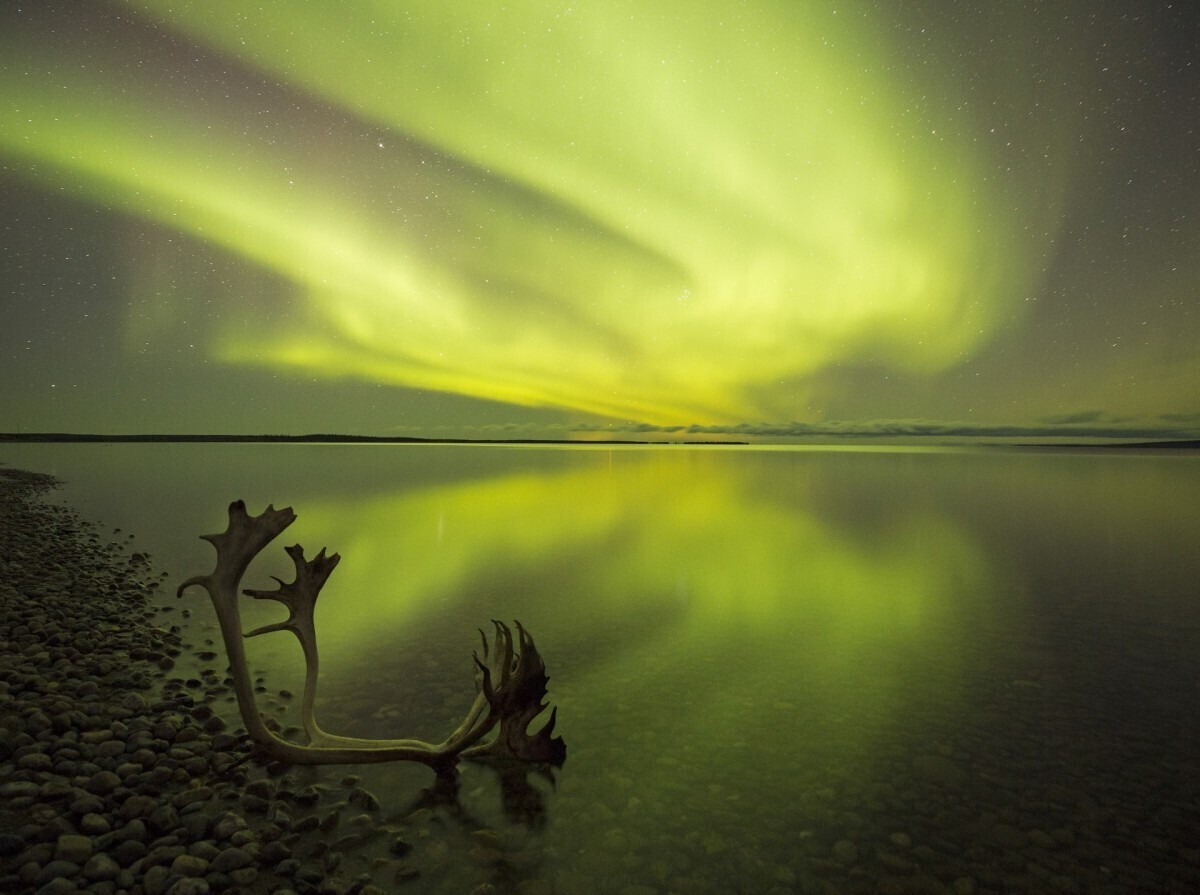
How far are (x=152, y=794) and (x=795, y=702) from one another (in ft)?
25.4

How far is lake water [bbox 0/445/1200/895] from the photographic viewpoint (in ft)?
17.3

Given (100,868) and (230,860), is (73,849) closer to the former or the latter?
(100,868)

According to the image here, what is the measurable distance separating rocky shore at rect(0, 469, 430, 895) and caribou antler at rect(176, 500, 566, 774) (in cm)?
33

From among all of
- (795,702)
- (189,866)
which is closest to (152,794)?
(189,866)

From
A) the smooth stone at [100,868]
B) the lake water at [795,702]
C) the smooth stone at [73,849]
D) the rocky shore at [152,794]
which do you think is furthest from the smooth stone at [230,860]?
the lake water at [795,702]

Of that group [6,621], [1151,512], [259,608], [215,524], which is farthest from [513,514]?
[1151,512]

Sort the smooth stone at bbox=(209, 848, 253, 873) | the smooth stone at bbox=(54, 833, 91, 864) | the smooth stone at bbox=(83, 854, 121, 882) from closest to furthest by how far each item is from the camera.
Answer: the smooth stone at bbox=(83, 854, 121, 882) → the smooth stone at bbox=(54, 833, 91, 864) → the smooth stone at bbox=(209, 848, 253, 873)

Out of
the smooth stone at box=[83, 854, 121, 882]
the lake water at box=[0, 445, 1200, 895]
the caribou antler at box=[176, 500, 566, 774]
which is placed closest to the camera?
the smooth stone at box=[83, 854, 121, 882]

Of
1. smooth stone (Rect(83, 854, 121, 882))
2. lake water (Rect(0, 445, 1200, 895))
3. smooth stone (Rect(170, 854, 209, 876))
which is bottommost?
smooth stone (Rect(170, 854, 209, 876))

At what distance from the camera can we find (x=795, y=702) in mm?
8656

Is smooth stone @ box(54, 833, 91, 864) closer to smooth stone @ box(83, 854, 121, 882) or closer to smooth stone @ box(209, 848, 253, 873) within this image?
smooth stone @ box(83, 854, 121, 882)

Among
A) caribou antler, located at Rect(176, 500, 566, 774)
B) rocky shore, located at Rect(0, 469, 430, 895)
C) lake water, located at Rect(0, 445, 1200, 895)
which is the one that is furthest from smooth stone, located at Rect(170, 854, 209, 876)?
lake water, located at Rect(0, 445, 1200, 895)

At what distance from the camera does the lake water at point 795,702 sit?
5.26 metres

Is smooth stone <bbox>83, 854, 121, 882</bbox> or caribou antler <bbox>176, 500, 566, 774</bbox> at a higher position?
caribou antler <bbox>176, 500, 566, 774</bbox>
